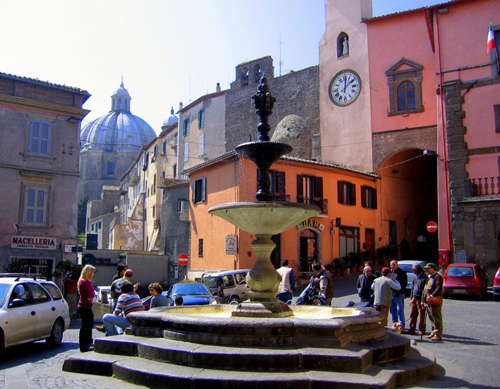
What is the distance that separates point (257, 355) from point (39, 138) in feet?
68.1

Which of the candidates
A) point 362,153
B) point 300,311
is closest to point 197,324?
point 300,311

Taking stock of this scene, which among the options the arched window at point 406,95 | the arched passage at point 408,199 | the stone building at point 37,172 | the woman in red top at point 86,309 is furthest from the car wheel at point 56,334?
the arched window at point 406,95

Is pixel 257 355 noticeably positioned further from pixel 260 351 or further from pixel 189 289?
pixel 189 289

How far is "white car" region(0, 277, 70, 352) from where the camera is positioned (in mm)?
9188

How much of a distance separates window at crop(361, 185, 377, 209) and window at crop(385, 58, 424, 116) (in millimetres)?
4555

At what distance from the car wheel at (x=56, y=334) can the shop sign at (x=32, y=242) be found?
12708mm

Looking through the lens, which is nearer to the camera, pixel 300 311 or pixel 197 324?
pixel 197 324

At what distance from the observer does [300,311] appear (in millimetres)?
9727

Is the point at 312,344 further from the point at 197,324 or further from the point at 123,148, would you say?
the point at 123,148

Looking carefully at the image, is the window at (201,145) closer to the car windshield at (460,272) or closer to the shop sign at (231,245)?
the shop sign at (231,245)

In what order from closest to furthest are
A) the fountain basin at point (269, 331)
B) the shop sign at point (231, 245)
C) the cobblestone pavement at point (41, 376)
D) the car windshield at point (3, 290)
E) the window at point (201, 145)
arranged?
the cobblestone pavement at point (41, 376)
the fountain basin at point (269, 331)
the car windshield at point (3, 290)
the shop sign at point (231, 245)
the window at point (201, 145)

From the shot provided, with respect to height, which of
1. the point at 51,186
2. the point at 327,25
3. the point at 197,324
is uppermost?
the point at 327,25

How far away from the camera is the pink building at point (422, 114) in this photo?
78.3 ft

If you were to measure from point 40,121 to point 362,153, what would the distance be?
1805 cm
